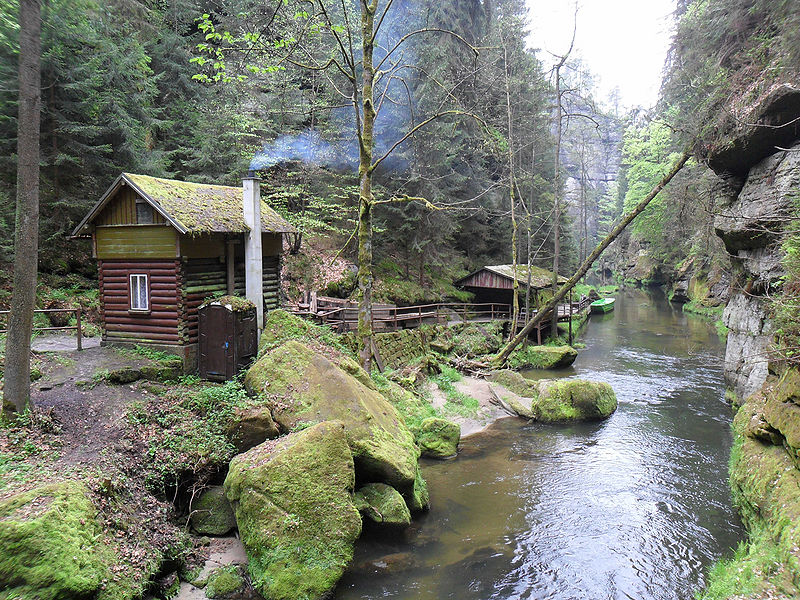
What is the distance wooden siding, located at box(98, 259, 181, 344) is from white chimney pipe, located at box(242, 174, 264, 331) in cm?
195

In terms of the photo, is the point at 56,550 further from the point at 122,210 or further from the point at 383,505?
the point at 122,210

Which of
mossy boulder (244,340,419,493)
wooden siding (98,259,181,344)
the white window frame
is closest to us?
mossy boulder (244,340,419,493)

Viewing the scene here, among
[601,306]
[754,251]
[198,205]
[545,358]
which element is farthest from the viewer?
[601,306]

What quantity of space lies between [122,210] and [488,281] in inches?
768

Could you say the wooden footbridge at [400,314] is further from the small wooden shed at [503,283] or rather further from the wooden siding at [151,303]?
the wooden siding at [151,303]

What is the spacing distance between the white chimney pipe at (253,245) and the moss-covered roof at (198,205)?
0.29 m

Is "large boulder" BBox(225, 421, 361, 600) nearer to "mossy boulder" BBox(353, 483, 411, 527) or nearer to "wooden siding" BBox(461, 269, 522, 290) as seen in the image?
"mossy boulder" BBox(353, 483, 411, 527)

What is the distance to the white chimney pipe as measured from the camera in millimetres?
13664

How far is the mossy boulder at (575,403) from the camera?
15195mm

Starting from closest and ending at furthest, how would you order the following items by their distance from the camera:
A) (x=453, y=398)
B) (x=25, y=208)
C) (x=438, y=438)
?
(x=25, y=208) < (x=438, y=438) < (x=453, y=398)

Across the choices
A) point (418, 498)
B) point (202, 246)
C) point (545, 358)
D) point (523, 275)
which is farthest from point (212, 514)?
point (523, 275)

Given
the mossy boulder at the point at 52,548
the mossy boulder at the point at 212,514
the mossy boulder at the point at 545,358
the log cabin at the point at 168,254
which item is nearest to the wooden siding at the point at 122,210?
the log cabin at the point at 168,254

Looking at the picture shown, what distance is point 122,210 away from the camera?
13.1m

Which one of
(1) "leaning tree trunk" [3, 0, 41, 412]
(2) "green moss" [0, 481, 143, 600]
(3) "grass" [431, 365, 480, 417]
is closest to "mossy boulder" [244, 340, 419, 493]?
(2) "green moss" [0, 481, 143, 600]
